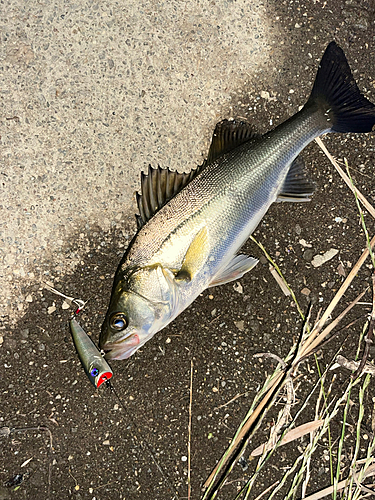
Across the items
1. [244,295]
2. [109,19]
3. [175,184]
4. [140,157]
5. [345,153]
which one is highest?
[109,19]

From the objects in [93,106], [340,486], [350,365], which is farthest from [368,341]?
[93,106]

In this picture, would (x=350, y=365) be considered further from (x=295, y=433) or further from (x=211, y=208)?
(x=211, y=208)

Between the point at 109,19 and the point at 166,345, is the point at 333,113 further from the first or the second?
the point at 166,345

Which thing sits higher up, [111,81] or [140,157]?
[111,81]

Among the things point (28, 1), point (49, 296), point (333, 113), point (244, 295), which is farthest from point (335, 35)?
point (49, 296)

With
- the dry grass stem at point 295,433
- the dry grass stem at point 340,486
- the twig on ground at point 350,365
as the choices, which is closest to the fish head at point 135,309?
the dry grass stem at point 295,433

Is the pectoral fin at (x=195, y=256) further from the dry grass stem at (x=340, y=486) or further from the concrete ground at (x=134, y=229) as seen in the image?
the dry grass stem at (x=340, y=486)

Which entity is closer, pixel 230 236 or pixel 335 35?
pixel 230 236
